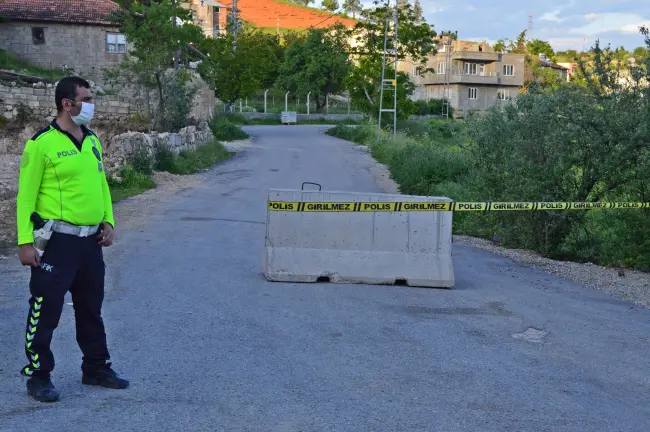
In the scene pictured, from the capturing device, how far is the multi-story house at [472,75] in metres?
90.0

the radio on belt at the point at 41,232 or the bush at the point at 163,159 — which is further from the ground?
the radio on belt at the point at 41,232

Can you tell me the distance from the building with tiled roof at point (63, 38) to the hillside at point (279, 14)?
310 feet

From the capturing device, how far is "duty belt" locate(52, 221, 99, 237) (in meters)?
4.98

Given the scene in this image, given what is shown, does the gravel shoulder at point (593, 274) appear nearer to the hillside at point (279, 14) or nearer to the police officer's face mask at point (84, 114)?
the police officer's face mask at point (84, 114)

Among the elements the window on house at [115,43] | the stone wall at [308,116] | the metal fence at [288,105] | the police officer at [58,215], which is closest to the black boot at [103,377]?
the police officer at [58,215]

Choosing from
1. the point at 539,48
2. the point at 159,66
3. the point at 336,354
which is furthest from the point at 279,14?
the point at 336,354

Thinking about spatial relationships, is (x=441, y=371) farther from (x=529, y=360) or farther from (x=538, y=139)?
(x=538, y=139)

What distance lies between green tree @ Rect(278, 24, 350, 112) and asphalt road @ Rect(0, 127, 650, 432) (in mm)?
67269

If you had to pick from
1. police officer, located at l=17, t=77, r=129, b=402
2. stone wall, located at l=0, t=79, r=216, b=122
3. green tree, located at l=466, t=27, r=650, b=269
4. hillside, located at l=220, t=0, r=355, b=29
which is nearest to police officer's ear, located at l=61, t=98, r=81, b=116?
police officer, located at l=17, t=77, r=129, b=402

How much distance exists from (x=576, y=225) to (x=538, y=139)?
1.62 meters

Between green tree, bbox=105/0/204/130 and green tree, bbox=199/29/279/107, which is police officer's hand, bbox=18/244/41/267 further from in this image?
green tree, bbox=199/29/279/107

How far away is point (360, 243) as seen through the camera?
31.4 feet

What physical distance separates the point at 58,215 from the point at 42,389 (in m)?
1.07

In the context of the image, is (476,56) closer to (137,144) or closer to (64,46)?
(64,46)
